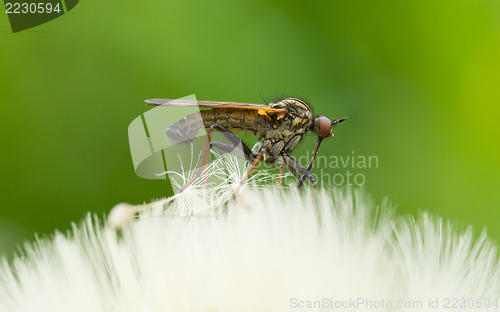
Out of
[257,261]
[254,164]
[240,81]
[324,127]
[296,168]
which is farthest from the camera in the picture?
[240,81]

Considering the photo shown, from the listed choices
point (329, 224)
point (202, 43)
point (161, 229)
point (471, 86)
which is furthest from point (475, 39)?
point (161, 229)

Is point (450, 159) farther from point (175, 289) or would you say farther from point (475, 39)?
point (175, 289)

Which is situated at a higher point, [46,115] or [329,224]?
[46,115]

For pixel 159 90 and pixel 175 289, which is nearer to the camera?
pixel 175 289

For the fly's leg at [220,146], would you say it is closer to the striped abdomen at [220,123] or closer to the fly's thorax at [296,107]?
the striped abdomen at [220,123]

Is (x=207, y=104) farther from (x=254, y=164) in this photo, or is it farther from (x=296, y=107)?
(x=296, y=107)

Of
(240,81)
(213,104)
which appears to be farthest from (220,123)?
(240,81)

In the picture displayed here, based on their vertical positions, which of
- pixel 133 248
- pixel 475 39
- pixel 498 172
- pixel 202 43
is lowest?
pixel 498 172

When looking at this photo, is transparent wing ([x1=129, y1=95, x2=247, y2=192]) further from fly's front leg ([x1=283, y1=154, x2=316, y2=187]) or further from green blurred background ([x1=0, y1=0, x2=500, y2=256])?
green blurred background ([x1=0, y1=0, x2=500, y2=256])
